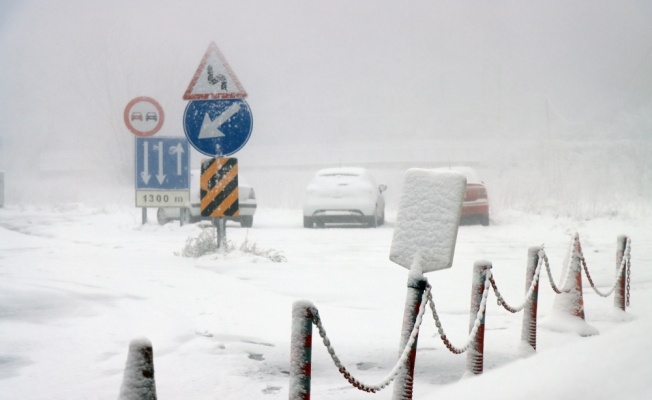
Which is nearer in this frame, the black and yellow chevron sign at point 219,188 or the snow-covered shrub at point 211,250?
the black and yellow chevron sign at point 219,188

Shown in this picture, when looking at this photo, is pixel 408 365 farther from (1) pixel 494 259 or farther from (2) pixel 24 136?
(2) pixel 24 136

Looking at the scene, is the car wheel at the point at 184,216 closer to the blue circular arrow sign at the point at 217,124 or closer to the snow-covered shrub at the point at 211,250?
the snow-covered shrub at the point at 211,250

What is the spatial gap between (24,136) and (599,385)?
54.5m

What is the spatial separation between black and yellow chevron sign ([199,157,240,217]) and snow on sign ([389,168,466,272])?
4609mm

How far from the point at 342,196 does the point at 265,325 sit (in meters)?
9.32

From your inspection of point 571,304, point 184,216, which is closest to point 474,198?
point 184,216

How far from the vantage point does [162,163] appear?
41.6ft

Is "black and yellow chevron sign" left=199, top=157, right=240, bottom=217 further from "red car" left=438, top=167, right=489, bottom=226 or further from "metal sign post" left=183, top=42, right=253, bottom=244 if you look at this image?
"red car" left=438, top=167, right=489, bottom=226

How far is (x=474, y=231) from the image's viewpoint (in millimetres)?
15562

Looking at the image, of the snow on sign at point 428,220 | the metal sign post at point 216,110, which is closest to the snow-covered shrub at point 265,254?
the metal sign post at point 216,110

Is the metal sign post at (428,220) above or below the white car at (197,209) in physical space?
above

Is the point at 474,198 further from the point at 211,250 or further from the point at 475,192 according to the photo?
the point at 211,250

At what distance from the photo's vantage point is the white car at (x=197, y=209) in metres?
15.4

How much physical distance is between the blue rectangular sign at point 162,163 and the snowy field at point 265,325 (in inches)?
49.0
